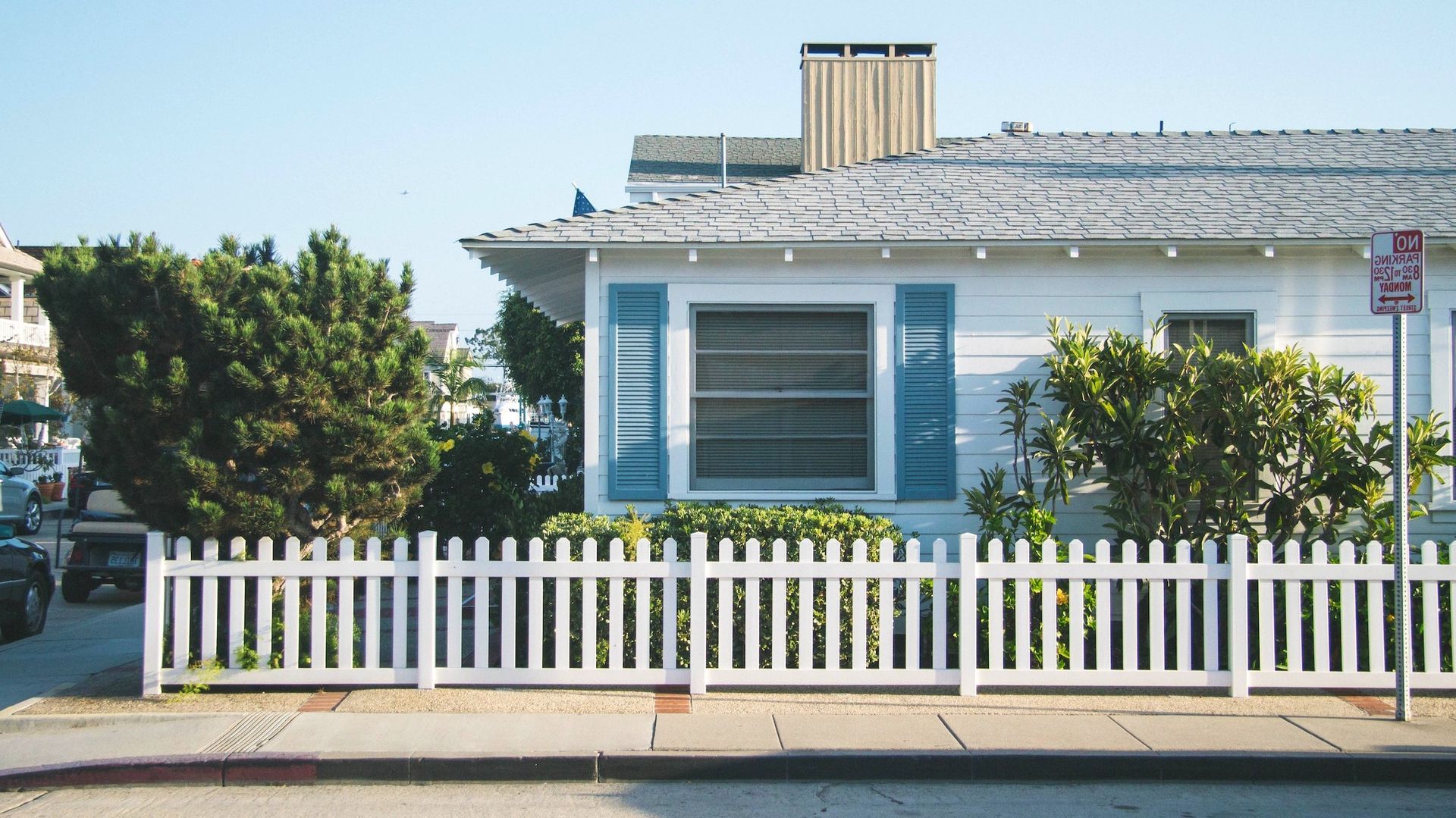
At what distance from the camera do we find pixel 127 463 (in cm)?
722

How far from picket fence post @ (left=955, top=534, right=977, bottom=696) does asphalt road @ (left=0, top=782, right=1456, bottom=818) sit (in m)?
1.29

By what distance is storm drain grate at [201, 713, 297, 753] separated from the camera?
5949 mm

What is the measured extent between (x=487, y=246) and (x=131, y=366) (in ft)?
9.10

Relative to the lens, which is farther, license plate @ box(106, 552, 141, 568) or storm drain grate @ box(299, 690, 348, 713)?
license plate @ box(106, 552, 141, 568)

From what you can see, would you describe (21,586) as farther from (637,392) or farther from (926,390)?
(926,390)

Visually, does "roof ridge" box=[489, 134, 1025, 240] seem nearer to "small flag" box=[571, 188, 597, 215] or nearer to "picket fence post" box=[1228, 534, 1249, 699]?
"picket fence post" box=[1228, 534, 1249, 699]

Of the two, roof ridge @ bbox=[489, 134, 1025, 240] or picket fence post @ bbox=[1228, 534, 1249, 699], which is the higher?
roof ridge @ bbox=[489, 134, 1025, 240]

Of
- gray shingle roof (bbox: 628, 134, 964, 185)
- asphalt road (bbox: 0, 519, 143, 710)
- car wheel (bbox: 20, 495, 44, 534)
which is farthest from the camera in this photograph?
gray shingle roof (bbox: 628, 134, 964, 185)

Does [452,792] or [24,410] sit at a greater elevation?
[24,410]

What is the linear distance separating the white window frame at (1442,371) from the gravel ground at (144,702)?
28.7 ft

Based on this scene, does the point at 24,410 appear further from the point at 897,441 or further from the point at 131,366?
the point at 897,441

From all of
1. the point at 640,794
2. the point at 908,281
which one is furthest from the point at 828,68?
the point at 640,794

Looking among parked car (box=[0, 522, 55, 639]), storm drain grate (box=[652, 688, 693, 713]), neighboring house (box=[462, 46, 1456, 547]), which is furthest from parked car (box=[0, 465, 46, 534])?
storm drain grate (box=[652, 688, 693, 713])

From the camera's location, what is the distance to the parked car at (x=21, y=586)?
9.85 meters
